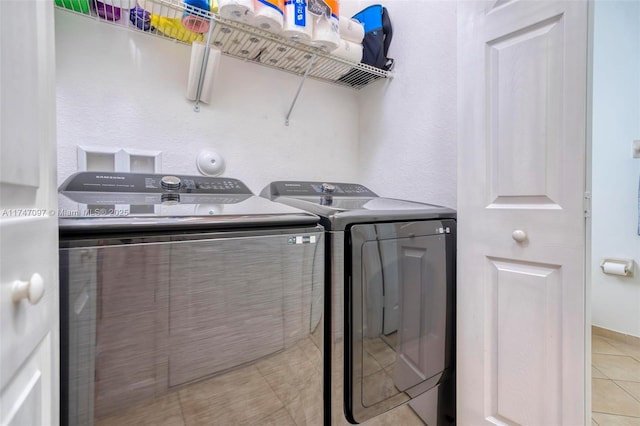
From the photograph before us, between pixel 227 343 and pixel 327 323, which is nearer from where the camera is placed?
pixel 227 343

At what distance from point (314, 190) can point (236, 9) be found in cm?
89

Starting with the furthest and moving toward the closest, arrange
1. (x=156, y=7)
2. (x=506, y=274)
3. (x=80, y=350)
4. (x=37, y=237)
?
(x=156, y=7)
(x=506, y=274)
(x=80, y=350)
(x=37, y=237)

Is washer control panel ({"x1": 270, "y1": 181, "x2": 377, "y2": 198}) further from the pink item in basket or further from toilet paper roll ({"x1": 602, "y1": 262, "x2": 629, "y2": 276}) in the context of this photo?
toilet paper roll ({"x1": 602, "y1": 262, "x2": 629, "y2": 276})

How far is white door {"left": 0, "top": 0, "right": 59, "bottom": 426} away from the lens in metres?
0.36

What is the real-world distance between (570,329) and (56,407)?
1322mm

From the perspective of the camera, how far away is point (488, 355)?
108 centimetres

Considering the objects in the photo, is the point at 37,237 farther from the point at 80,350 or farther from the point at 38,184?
the point at 80,350

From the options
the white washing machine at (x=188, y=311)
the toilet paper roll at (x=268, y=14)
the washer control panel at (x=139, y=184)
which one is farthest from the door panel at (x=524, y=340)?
the toilet paper roll at (x=268, y=14)

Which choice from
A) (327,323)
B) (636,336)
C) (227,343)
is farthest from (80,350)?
(636,336)

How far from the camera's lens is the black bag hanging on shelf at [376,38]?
174 cm

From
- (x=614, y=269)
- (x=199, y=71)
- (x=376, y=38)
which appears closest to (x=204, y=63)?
(x=199, y=71)

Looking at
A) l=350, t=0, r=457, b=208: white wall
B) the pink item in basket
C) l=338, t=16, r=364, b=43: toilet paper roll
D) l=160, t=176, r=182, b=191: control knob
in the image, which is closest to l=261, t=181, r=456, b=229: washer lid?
l=350, t=0, r=457, b=208: white wall

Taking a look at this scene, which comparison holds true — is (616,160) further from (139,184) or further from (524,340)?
(139,184)

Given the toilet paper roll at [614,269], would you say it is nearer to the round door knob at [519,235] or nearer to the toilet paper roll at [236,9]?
the round door knob at [519,235]
